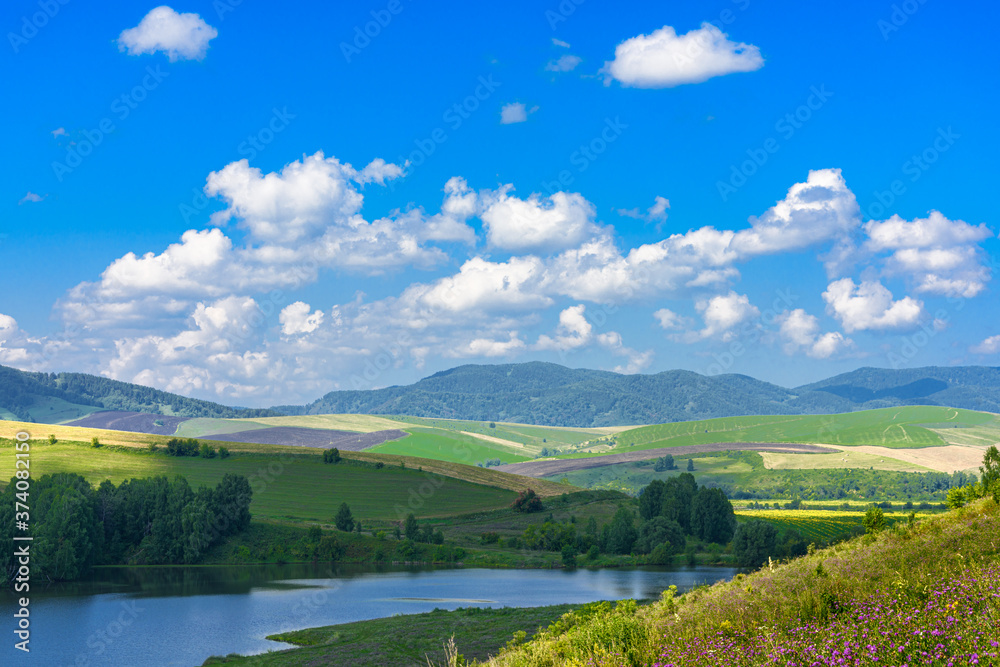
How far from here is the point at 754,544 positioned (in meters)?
122

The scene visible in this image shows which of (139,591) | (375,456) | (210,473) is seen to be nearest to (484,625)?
(139,591)

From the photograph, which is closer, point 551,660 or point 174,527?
point 551,660

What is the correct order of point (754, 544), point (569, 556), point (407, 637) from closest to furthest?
1. point (407, 637)
2. point (754, 544)
3. point (569, 556)

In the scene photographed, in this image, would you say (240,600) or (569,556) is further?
(569,556)

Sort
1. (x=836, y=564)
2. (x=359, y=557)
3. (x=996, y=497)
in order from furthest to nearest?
(x=359, y=557) → (x=996, y=497) → (x=836, y=564)

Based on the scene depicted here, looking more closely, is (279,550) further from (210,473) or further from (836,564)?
(836,564)

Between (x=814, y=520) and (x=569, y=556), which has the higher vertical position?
(x=814, y=520)

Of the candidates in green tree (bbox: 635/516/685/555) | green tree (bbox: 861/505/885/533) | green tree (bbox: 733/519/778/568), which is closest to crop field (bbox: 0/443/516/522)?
green tree (bbox: 635/516/685/555)

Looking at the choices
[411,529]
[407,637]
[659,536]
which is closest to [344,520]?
[411,529]

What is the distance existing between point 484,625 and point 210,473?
105 m

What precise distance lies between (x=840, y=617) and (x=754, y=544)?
118001 mm

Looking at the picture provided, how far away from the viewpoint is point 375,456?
183000mm

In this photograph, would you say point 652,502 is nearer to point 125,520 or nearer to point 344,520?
point 344,520

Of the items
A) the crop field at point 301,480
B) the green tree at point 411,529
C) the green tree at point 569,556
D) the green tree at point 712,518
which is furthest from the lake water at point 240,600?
the crop field at point 301,480
